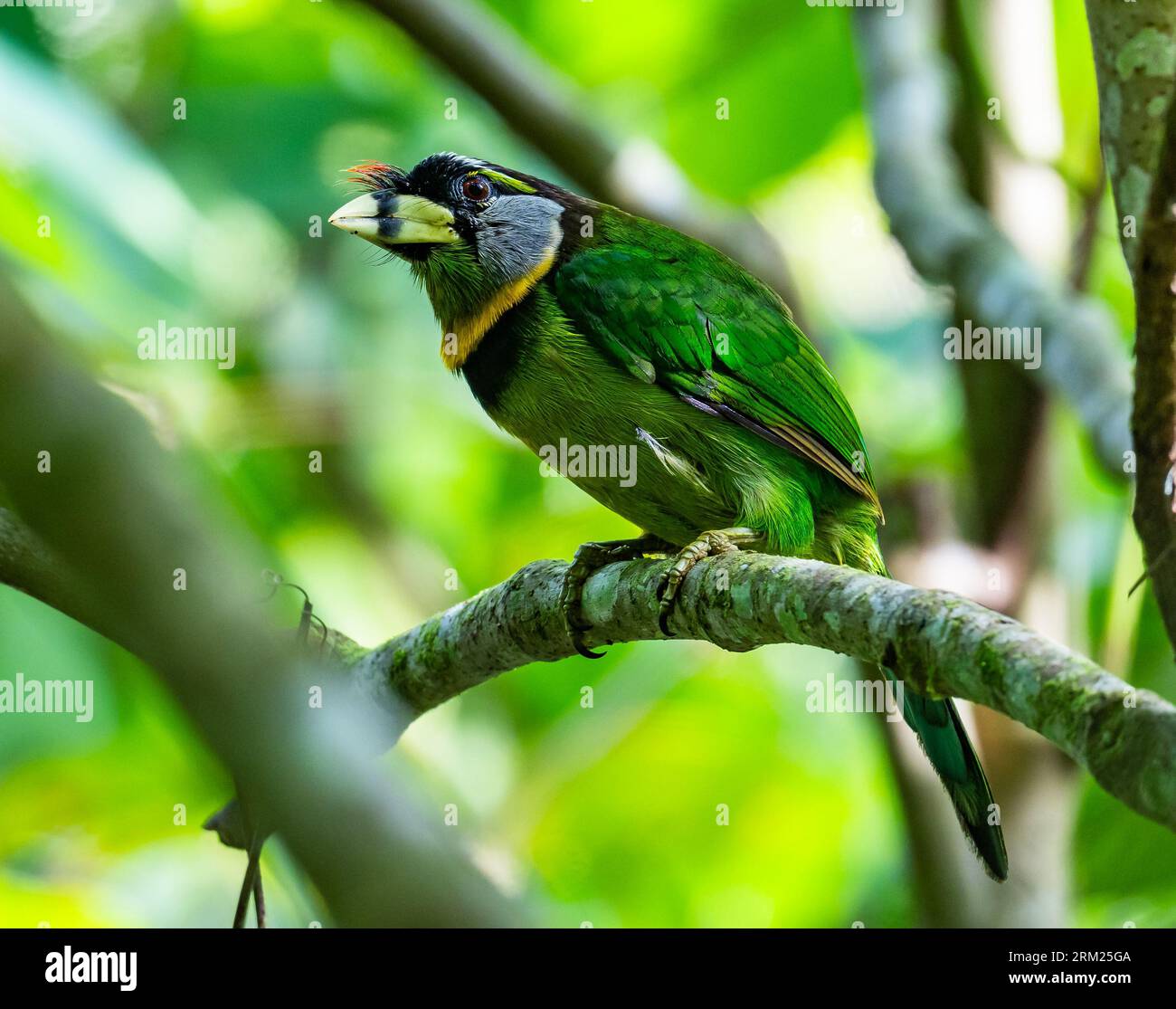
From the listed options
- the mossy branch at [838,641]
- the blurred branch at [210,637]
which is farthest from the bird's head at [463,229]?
the blurred branch at [210,637]

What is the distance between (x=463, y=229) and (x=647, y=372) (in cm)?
74

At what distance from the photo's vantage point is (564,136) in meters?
4.81

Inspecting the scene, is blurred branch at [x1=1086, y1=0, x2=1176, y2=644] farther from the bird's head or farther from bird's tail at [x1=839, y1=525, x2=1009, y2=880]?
the bird's head

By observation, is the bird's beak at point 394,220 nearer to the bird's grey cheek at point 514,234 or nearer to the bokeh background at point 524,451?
the bird's grey cheek at point 514,234

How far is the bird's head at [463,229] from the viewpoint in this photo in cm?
352

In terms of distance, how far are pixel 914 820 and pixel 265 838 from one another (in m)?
2.77

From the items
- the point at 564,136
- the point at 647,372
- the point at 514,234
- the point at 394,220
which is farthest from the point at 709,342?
the point at 564,136

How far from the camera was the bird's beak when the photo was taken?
3492mm

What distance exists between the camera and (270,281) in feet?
21.3

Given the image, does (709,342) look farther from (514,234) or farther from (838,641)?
(838,641)

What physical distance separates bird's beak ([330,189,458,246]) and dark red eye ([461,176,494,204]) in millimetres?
88

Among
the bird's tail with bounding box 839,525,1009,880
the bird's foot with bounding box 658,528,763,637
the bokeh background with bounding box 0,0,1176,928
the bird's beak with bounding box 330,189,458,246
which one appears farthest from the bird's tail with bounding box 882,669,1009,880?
the bird's beak with bounding box 330,189,458,246

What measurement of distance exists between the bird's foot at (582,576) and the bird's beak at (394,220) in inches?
39.5
